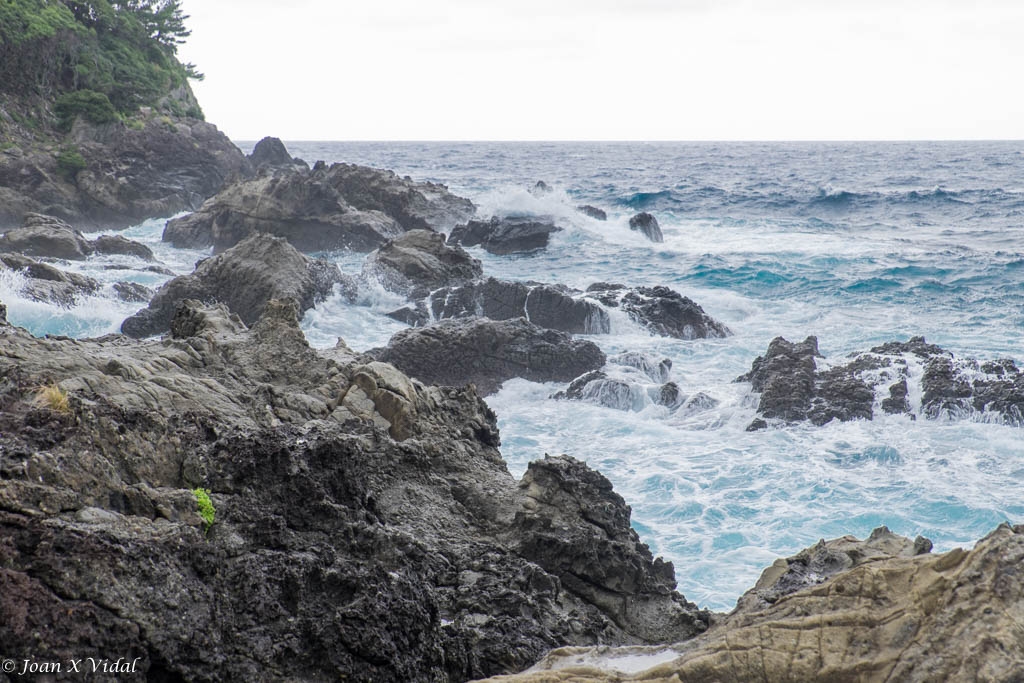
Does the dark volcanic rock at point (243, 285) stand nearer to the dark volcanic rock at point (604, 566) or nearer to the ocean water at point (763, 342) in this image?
the ocean water at point (763, 342)

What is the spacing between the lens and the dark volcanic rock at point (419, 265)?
21922 mm

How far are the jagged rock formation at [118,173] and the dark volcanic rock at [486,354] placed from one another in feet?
68.1

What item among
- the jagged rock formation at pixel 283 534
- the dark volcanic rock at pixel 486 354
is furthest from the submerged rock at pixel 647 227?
the jagged rock formation at pixel 283 534

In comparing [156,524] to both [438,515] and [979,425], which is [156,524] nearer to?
[438,515]

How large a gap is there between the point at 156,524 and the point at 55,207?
30405 millimetres

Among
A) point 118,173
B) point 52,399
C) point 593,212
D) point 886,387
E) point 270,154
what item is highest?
point 270,154

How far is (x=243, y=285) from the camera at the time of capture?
1819 cm

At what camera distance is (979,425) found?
518 inches

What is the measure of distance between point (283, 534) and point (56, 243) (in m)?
22.1

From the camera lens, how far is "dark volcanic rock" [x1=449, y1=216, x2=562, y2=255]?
106ft

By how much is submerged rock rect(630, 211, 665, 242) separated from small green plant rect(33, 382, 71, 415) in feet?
104

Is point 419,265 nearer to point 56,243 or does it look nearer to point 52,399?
point 56,243

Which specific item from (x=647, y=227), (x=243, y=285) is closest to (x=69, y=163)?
(x=243, y=285)

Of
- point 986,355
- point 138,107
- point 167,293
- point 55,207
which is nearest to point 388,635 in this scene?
point 167,293
